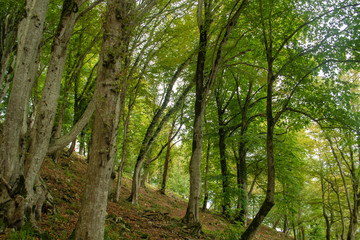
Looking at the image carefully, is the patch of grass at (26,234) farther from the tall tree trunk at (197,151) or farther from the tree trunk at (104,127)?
the tall tree trunk at (197,151)

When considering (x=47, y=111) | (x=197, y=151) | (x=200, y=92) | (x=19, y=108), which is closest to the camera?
(x=19, y=108)

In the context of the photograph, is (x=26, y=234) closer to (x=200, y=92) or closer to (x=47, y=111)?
(x=47, y=111)

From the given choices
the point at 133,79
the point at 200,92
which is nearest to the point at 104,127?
the point at 133,79

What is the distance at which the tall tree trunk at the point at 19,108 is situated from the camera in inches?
148

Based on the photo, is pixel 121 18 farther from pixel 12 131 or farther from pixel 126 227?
pixel 126 227

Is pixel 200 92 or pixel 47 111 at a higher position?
pixel 200 92

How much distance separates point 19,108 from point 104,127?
1.62m

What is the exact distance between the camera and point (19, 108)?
388cm

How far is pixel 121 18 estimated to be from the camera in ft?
13.1

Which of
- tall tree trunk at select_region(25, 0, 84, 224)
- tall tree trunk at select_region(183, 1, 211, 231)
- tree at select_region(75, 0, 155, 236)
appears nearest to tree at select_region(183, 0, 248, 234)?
tall tree trunk at select_region(183, 1, 211, 231)

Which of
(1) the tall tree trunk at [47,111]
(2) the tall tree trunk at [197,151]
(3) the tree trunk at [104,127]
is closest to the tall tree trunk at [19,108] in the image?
(1) the tall tree trunk at [47,111]

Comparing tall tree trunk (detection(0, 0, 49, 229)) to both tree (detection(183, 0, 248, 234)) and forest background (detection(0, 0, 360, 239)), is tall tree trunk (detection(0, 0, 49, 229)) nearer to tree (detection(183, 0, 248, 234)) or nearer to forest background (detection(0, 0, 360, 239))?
forest background (detection(0, 0, 360, 239))

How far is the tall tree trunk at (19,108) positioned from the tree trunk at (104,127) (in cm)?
127

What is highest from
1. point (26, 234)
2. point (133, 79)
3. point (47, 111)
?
point (133, 79)
